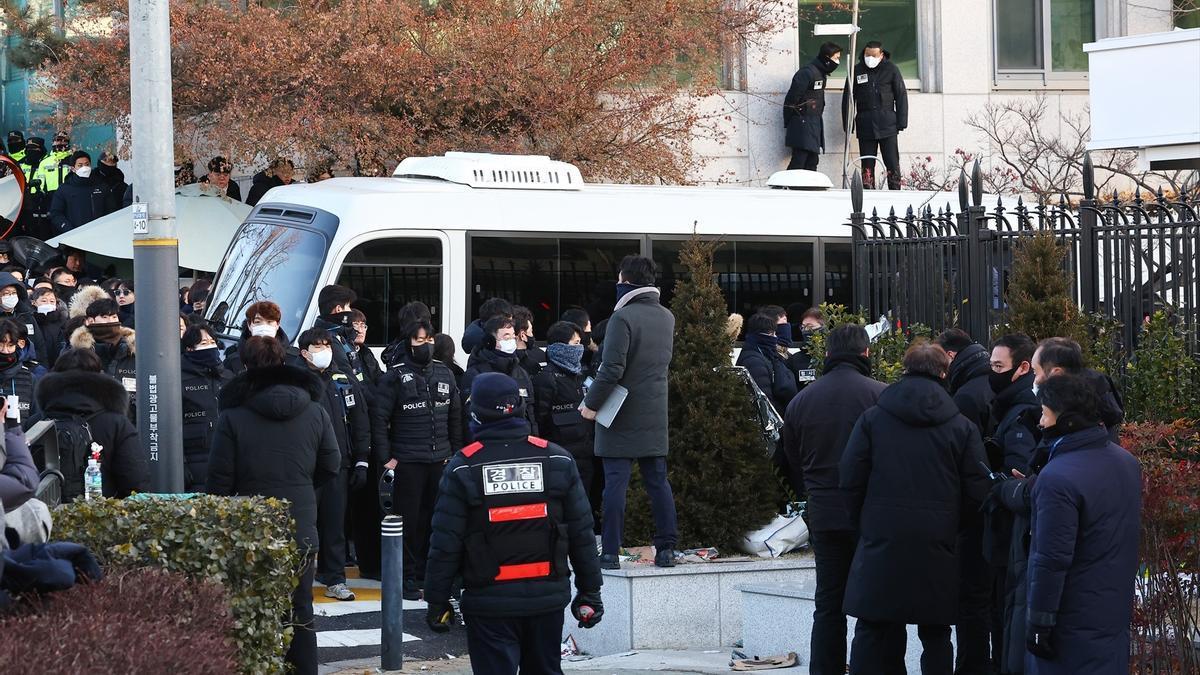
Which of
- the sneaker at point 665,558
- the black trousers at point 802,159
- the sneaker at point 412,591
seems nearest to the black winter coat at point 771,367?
the sneaker at point 412,591

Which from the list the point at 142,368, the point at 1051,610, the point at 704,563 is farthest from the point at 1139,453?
the point at 142,368

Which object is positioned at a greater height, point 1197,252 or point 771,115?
point 771,115

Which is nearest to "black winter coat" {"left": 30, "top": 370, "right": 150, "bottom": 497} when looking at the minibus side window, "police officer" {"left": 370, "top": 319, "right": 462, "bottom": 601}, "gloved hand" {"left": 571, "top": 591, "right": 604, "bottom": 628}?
"police officer" {"left": 370, "top": 319, "right": 462, "bottom": 601}

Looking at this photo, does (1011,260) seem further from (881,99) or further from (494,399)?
(881,99)

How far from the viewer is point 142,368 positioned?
840 centimetres

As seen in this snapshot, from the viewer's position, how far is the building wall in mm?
25438

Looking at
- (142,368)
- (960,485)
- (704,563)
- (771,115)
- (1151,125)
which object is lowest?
(704,563)

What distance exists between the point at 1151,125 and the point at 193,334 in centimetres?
687

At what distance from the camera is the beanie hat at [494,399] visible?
666 cm

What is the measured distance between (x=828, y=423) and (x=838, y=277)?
30.8ft

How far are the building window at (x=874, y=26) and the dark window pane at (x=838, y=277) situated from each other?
8.75 metres

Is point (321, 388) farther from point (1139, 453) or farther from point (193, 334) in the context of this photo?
point (1139, 453)

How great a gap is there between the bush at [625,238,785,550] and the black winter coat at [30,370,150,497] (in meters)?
3.12

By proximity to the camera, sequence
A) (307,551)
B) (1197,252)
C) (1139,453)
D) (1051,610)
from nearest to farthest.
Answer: (1051,610)
(1139,453)
(307,551)
(1197,252)
